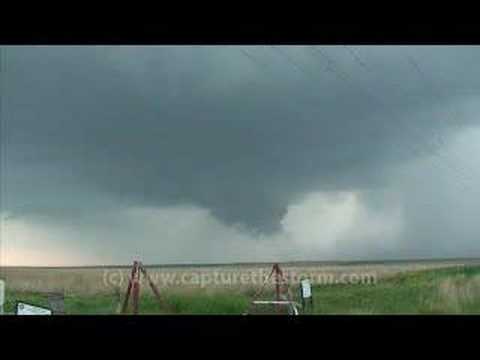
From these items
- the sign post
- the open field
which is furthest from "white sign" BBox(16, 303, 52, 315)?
the sign post

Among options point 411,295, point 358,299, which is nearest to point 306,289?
point 358,299

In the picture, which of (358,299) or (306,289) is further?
(306,289)

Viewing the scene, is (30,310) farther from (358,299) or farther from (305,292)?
(358,299)

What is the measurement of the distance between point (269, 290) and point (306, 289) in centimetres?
23

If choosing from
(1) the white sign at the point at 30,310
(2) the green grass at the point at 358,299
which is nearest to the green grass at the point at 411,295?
(2) the green grass at the point at 358,299

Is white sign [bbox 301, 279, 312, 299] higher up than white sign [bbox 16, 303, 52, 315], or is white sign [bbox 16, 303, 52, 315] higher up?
white sign [bbox 301, 279, 312, 299]

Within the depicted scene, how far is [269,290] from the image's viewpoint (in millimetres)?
4574

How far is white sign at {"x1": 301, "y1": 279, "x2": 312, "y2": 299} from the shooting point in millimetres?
4500

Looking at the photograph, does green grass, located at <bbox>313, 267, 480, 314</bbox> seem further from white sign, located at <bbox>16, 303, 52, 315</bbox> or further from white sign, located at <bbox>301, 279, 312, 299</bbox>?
white sign, located at <bbox>16, 303, 52, 315</bbox>

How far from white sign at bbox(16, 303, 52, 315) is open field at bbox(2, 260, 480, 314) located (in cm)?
4

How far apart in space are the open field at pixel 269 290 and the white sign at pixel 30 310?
0.04 meters

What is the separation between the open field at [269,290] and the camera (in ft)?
14.4
